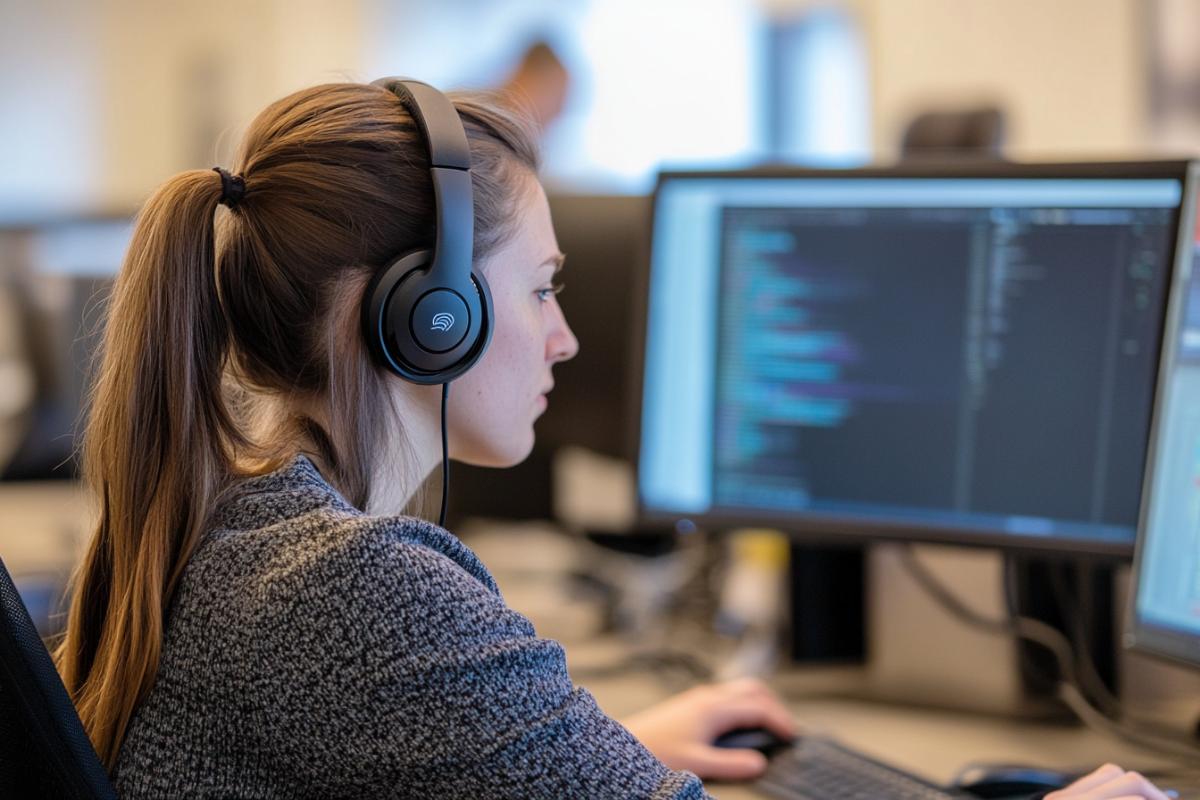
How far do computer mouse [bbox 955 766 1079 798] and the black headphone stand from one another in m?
0.49

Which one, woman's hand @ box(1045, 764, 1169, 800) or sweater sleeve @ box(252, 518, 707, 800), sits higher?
sweater sleeve @ box(252, 518, 707, 800)

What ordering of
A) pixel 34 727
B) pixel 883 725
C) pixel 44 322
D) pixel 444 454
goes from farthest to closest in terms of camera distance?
pixel 44 322
pixel 883 725
pixel 444 454
pixel 34 727

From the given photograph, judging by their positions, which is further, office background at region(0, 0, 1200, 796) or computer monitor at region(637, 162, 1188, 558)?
office background at region(0, 0, 1200, 796)

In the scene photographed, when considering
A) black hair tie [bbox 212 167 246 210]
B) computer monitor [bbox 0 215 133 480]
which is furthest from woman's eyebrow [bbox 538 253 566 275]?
computer monitor [bbox 0 215 133 480]

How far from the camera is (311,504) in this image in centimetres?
73

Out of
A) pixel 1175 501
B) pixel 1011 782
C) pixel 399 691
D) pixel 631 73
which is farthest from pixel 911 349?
pixel 631 73

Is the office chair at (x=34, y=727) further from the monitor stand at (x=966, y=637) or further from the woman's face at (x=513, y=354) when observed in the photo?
the monitor stand at (x=966, y=637)

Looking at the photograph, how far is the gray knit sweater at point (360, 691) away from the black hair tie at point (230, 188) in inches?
8.3

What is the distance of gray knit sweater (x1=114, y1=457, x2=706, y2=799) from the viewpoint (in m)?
0.64

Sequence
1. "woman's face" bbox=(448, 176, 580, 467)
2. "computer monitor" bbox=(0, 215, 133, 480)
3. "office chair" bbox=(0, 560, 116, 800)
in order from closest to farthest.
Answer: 1. "office chair" bbox=(0, 560, 116, 800)
2. "woman's face" bbox=(448, 176, 580, 467)
3. "computer monitor" bbox=(0, 215, 133, 480)

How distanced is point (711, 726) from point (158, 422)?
0.49 meters

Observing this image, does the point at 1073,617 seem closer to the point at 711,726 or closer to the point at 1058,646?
the point at 1058,646

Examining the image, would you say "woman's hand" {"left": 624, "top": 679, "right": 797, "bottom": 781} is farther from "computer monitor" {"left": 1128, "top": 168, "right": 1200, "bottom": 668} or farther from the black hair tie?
the black hair tie

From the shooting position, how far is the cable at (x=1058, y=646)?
3.39ft
